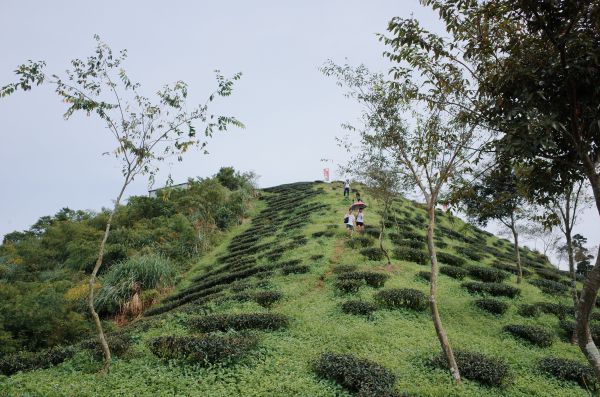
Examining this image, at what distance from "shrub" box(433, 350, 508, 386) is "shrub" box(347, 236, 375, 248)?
517 inches

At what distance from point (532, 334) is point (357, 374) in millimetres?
7635

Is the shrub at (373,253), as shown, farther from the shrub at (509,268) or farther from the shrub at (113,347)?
the shrub at (113,347)

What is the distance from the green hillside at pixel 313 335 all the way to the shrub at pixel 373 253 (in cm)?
7

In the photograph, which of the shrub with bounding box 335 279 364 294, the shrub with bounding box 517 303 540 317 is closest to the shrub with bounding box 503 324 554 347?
the shrub with bounding box 517 303 540 317

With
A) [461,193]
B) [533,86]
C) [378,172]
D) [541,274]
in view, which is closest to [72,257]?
[378,172]

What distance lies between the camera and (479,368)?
10.1 m

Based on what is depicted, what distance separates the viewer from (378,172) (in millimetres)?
20406

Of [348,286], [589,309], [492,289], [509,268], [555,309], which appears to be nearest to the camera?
[589,309]

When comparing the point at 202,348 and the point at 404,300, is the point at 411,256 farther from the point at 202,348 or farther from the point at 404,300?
the point at 202,348

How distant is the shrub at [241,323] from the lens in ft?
42.2

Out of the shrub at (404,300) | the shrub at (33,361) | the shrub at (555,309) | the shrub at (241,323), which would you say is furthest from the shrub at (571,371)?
the shrub at (33,361)

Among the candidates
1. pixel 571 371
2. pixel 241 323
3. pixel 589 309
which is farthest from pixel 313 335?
pixel 589 309

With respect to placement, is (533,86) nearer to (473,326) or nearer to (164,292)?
(473,326)

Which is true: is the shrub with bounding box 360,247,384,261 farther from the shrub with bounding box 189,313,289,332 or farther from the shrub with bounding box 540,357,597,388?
the shrub with bounding box 540,357,597,388
